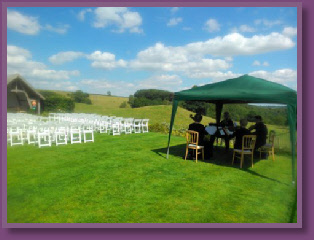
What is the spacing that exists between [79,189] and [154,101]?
92.8ft

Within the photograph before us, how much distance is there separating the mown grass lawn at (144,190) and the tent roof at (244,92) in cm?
186

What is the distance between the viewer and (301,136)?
10.00ft

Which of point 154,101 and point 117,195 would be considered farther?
point 154,101

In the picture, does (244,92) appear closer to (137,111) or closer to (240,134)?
(240,134)

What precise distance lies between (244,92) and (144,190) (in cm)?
355

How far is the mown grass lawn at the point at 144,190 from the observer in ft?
11.7

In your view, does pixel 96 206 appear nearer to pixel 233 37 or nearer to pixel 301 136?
pixel 301 136

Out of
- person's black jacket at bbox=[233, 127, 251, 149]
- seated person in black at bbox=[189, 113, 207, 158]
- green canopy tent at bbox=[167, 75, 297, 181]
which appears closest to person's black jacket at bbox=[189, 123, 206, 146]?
seated person in black at bbox=[189, 113, 207, 158]

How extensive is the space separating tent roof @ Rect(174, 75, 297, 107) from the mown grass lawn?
186 centimetres

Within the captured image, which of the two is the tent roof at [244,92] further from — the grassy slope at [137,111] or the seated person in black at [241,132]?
the grassy slope at [137,111]

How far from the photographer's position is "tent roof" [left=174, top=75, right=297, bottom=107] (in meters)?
5.27

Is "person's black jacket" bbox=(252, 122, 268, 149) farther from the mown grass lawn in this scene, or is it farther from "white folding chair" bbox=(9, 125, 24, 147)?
"white folding chair" bbox=(9, 125, 24, 147)

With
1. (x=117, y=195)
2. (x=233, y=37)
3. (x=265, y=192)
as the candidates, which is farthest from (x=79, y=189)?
(x=233, y=37)

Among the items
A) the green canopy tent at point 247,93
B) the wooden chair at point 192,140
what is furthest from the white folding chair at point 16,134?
the wooden chair at point 192,140
